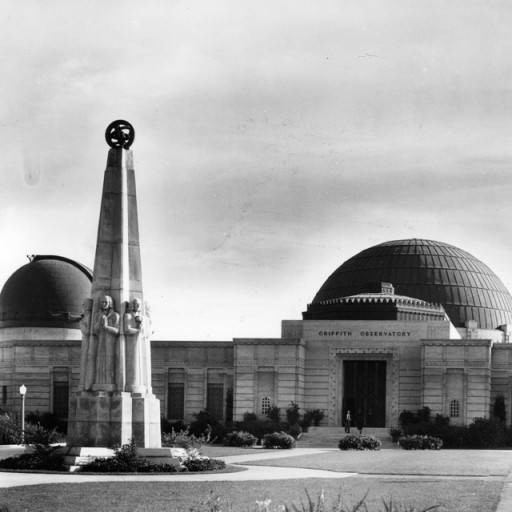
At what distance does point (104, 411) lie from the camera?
35438mm

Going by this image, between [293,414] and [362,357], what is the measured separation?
20.4ft

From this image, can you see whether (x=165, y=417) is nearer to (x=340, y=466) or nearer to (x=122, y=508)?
(x=340, y=466)

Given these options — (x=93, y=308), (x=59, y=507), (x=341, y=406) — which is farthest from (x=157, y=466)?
(x=341, y=406)

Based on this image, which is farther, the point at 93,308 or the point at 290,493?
the point at 93,308

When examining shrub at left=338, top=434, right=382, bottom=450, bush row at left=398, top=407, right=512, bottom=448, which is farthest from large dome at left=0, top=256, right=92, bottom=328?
shrub at left=338, top=434, right=382, bottom=450

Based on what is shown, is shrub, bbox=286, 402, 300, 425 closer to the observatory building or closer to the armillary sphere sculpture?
the observatory building

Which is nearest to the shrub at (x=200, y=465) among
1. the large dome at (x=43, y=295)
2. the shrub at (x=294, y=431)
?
the shrub at (x=294, y=431)

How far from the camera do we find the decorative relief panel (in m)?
80.2

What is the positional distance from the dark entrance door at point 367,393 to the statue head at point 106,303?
46.5 m

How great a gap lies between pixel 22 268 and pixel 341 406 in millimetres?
28936

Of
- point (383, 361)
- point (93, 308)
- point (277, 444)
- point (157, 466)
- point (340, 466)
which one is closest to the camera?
point (157, 466)

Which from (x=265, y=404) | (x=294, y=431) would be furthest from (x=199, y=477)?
(x=265, y=404)

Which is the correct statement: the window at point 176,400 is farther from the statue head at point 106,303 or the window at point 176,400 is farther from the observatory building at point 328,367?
the statue head at point 106,303

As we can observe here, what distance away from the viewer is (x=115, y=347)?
1415 inches
